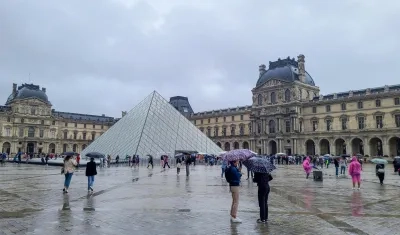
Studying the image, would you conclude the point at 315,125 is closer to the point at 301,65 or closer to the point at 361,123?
the point at 361,123

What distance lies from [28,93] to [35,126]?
23.0 ft

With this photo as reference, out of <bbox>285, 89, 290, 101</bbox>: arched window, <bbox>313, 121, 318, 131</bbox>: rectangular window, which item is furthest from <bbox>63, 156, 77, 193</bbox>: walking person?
<bbox>285, 89, 290, 101</bbox>: arched window

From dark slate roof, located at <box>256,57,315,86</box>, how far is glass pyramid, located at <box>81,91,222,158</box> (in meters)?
23.9

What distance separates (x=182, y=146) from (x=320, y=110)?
27.3m

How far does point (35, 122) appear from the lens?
72625 millimetres

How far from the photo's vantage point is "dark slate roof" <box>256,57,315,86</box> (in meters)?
57.3

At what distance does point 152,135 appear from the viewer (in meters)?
35.4

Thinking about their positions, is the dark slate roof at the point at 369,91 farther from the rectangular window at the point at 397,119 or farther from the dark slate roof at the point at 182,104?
the dark slate roof at the point at 182,104

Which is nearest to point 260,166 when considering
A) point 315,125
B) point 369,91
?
point 369,91

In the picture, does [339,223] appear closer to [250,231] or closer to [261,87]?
[250,231]

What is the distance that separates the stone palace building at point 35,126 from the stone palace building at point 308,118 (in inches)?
1429

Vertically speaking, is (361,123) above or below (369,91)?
below

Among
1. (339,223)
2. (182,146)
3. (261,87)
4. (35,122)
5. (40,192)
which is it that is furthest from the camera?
(35,122)

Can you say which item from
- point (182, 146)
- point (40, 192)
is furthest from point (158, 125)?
point (40, 192)
